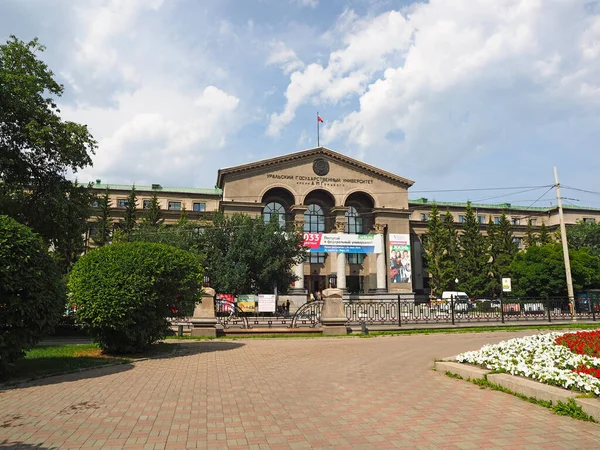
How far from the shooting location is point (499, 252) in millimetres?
59062

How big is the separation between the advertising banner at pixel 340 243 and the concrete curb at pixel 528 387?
33270 mm

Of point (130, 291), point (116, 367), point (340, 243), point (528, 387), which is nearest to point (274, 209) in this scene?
point (340, 243)

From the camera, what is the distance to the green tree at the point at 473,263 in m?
55.4

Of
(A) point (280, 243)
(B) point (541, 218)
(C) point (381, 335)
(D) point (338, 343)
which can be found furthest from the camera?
(B) point (541, 218)

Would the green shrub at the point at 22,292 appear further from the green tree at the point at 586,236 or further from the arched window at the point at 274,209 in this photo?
the green tree at the point at 586,236

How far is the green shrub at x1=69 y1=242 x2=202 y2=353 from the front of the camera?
38.5ft

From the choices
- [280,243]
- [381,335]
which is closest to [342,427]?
[381,335]

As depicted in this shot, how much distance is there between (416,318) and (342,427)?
65.1ft

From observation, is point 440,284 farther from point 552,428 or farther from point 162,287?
point 552,428

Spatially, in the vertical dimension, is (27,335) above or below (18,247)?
below

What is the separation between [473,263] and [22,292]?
55.3 m

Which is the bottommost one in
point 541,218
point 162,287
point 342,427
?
point 342,427

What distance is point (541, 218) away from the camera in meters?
75.6

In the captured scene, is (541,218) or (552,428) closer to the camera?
(552,428)
